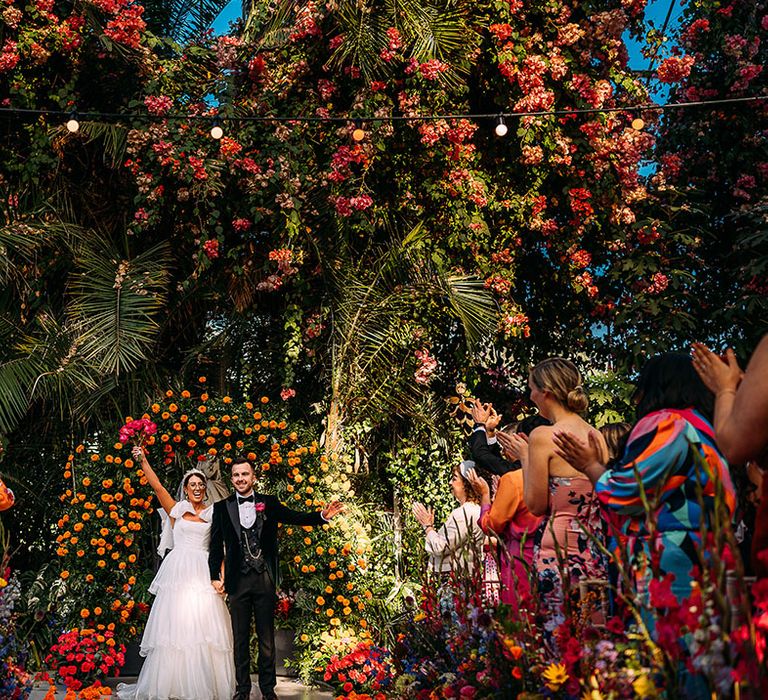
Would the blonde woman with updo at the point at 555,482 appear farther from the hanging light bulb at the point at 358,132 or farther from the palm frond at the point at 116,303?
the palm frond at the point at 116,303

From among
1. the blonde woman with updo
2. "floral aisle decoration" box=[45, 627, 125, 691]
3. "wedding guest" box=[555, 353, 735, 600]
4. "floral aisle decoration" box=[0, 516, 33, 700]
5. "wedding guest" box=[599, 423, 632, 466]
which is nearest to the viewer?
"wedding guest" box=[555, 353, 735, 600]

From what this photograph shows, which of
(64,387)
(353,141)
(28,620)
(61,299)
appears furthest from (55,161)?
(28,620)

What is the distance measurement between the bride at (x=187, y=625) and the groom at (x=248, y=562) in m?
0.28

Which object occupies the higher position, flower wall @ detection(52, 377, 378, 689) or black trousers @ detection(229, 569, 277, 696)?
flower wall @ detection(52, 377, 378, 689)

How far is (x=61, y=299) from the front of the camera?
1077 cm

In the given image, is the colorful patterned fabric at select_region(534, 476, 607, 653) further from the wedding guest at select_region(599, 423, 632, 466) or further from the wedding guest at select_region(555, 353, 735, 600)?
the wedding guest at select_region(555, 353, 735, 600)

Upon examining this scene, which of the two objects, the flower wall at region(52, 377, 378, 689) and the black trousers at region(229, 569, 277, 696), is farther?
the flower wall at region(52, 377, 378, 689)

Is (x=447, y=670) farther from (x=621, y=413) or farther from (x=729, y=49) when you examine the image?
(x=729, y=49)

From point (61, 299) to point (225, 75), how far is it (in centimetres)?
294

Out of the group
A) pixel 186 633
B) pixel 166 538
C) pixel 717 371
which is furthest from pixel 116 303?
pixel 717 371

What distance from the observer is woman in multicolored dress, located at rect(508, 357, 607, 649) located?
4.02 meters

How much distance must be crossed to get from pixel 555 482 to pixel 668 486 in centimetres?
116

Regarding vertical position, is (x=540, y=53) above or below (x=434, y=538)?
above

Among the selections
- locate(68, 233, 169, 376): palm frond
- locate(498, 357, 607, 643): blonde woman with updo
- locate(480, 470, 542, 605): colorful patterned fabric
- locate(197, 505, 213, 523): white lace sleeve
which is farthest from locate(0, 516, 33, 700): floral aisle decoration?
locate(68, 233, 169, 376): palm frond
